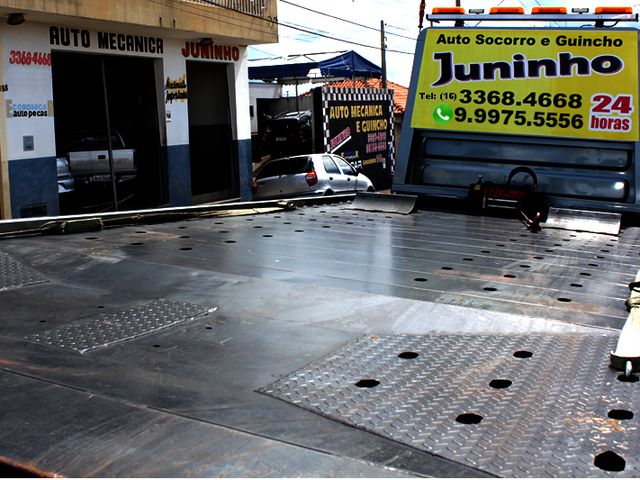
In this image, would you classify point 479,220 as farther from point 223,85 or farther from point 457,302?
point 223,85

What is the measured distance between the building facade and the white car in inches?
52.0

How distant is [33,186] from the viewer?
15.2 meters

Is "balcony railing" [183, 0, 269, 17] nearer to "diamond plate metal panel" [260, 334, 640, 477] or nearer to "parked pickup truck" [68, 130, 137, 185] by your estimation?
"parked pickup truck" [68, 130, 137, 185]

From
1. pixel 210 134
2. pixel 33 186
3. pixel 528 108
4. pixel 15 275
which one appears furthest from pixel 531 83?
pixel 210 134

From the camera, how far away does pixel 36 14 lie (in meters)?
14.4

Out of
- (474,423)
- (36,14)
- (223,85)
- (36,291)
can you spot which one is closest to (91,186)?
(36,14)

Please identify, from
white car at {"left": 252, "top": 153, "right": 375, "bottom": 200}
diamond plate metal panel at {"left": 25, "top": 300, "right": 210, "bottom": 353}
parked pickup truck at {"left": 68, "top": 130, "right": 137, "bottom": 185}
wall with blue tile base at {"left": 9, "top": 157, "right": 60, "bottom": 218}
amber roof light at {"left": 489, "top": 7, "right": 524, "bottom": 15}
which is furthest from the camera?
white car at {"left": 252, "top": 153, "right": 375, "bottom": 200}

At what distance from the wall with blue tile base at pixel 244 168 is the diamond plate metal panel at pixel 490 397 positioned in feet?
61.4

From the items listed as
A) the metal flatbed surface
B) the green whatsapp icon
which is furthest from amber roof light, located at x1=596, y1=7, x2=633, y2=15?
the metal flatbed surface

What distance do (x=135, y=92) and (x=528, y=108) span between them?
1259 cm

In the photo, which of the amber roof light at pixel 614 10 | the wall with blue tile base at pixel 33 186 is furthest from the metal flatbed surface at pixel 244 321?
the wall with blue tile base at pixel 33 186

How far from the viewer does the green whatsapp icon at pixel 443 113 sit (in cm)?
850

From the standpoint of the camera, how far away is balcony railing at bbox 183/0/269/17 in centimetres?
1923

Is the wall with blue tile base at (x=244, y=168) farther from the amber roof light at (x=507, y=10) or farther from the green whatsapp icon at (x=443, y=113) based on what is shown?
the amber roof light at (x=507, y=10)
